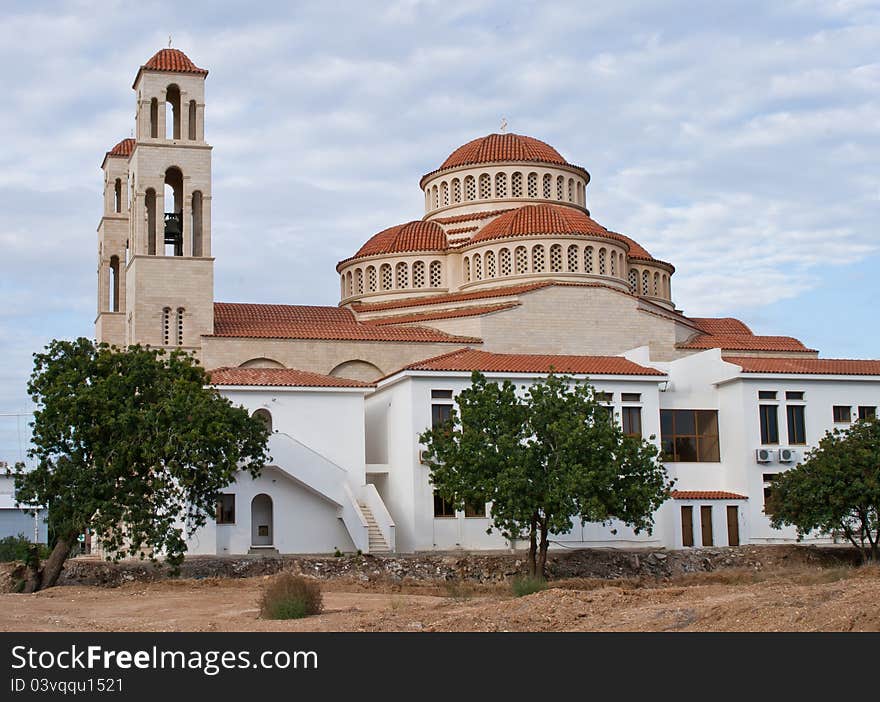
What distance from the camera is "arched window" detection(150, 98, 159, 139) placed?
1794 inches

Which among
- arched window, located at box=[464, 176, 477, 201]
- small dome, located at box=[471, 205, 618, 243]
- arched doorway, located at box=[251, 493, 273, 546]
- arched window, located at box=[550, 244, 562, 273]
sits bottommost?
arched doorway, located at box=[251, 493, 273, 546]

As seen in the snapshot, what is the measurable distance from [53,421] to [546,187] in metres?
30.4

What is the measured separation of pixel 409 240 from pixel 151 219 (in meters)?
11.6

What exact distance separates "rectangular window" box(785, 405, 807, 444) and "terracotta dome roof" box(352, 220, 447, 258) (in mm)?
17712

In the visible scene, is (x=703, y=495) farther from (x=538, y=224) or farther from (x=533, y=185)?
(x=533, y=185)

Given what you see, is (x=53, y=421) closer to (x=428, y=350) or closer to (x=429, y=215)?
(x=428, y=350)

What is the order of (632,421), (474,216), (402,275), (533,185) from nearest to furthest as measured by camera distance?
(632,421) → (402,275) → (474,216) → (533,185)

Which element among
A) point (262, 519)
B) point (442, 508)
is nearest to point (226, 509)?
point (262, 519)

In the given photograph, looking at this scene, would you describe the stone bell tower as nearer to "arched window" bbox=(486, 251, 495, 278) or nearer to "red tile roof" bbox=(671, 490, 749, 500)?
"arched window" bbox=(486, 251, 495, 278)

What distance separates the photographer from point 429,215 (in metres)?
56.5

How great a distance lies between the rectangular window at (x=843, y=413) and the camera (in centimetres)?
4066

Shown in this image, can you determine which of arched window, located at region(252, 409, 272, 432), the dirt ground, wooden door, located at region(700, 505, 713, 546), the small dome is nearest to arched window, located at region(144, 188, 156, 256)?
arched window, located at region(252, 409, 272, 432)

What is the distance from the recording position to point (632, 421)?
1556 inches
